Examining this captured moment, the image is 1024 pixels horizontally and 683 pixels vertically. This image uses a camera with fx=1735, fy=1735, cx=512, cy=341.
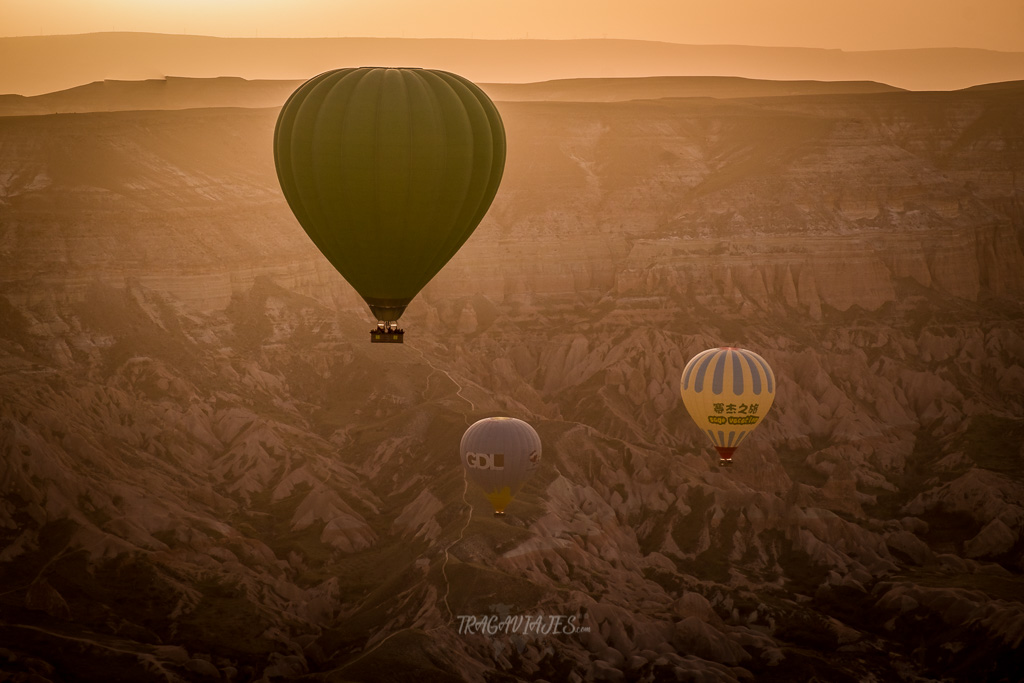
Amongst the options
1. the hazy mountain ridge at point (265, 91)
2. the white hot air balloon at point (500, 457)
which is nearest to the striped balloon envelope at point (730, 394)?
the white hot air balloon at point (500, 457)

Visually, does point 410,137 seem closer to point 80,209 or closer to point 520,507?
point 520,507

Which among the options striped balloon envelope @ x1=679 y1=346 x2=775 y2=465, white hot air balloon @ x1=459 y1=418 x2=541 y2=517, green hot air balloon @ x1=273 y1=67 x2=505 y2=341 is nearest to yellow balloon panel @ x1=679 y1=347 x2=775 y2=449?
striped balloon envelope @ x1=679 y1=346 x2=775 y2=465

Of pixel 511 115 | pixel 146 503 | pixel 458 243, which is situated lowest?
pixel 146 503

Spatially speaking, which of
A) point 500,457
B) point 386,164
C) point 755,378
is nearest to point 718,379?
point 755,378

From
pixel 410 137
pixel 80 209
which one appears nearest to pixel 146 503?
pixel 80 209

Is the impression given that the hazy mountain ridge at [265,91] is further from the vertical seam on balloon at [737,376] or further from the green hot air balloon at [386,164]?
the green hot air balloon at [386,164]

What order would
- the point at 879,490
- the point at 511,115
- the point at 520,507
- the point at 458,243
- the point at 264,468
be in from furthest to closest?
1. the point at 511,115
2. the point at 879,490
3. the point at 264,468
4. the point at 520,507
5. the point at 458,243

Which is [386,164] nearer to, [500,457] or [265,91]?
[500,457]
